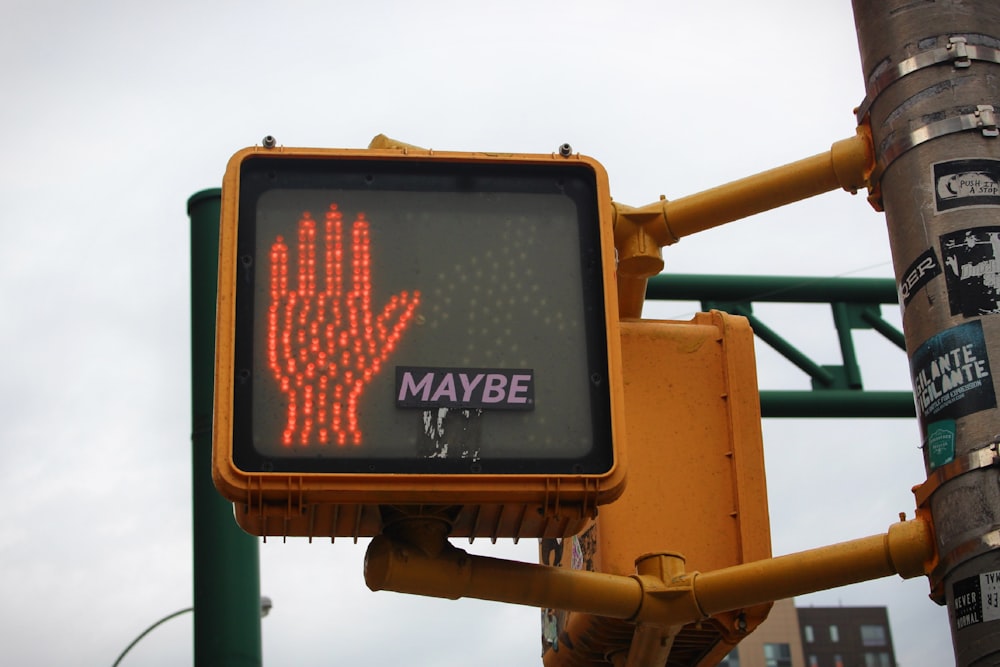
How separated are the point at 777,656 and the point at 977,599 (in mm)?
72935

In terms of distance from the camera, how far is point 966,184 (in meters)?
4.38

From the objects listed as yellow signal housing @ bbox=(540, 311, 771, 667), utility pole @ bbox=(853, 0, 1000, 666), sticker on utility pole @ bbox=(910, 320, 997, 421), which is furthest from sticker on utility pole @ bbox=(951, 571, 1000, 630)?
yellow signal housing @ bbox=(540, 311, 771, 667)

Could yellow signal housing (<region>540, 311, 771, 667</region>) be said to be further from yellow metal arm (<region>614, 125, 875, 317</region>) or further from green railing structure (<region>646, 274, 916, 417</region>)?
green railing structure (<region>646, 274, 916, 417</region>)

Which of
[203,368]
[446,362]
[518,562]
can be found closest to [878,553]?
[518,562]

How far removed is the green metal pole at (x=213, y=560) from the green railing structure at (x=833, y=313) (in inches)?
149

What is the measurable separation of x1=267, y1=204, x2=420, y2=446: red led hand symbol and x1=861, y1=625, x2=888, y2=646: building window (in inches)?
3043

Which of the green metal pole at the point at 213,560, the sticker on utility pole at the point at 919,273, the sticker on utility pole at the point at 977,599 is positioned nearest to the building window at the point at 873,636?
the green metal pole at the point at 213,560

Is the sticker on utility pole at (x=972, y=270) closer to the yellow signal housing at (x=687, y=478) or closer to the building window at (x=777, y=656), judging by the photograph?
the yellow signal housing at (x=687, y=478)

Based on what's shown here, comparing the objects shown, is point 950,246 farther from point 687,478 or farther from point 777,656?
point 777,656

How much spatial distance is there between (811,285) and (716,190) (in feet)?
12.8

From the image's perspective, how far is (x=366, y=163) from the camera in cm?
441

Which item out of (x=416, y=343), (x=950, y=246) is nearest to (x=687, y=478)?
(x=950, y=246)

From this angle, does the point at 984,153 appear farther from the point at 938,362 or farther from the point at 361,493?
the point at 361,493

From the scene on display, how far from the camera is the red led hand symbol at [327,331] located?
397cm
